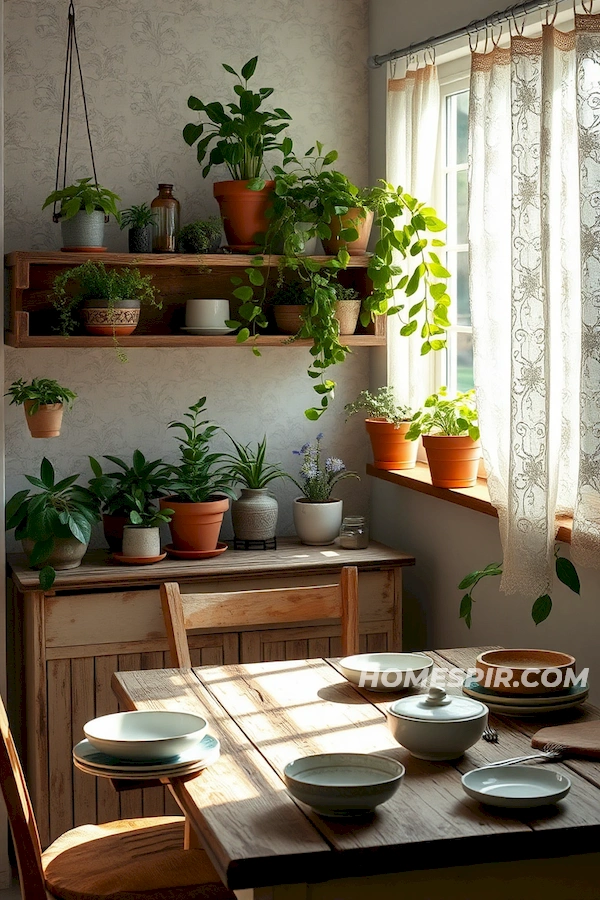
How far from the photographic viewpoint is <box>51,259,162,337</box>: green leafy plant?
3.24 m

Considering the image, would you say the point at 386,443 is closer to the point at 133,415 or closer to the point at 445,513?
the point at 445,513

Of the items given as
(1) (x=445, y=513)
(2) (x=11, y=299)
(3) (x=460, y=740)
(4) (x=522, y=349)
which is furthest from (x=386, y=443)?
(3) (x=460, y=740)

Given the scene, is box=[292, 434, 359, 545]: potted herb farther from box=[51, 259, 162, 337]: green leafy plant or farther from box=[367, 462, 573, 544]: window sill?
box=[51, 259, 162, 337]: green leafy plant

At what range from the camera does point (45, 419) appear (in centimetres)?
323

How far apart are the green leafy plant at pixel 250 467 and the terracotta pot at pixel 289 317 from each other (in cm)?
38

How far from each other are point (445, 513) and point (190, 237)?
1.11m

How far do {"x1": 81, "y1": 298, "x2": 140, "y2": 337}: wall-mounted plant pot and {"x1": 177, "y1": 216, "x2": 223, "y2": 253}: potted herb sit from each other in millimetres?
250

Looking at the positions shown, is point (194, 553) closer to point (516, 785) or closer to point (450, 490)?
point (450, 490)

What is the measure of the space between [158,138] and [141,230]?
379mm

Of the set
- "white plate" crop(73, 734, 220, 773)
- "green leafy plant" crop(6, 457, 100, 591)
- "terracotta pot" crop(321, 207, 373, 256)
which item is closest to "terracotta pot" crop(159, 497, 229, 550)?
"green leafy plant" crop(6, 457, 100, 591)

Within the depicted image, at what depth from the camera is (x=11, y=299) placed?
132 inches

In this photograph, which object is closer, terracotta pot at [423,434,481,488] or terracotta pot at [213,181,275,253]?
terracotta pot at [423,434,481,488]

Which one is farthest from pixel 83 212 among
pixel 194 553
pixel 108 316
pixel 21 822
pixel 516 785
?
pixel 516 785

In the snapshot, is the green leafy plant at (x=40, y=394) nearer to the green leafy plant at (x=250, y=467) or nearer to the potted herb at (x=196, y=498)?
the potted herb at (x=196, y=498)
